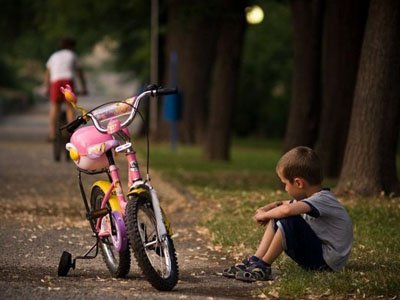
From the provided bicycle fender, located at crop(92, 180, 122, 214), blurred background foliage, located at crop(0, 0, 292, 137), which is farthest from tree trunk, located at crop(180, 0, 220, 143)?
bicycle fender, located at crop(92, 180, 122, 214)

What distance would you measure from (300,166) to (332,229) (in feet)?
1.65

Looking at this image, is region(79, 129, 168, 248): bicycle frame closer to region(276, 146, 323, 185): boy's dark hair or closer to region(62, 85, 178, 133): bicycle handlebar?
region(62, 85, 178, 133): bicycle handlebar

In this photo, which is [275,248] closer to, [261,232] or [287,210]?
[287,210]

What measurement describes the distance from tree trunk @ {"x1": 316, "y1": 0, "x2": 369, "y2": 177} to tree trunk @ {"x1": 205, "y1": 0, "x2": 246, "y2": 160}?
13.4ft

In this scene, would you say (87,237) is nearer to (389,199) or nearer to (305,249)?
(305,249)

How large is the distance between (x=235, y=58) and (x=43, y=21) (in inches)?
537

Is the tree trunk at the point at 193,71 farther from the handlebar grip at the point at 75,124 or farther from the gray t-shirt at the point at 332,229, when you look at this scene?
the gray t-shirt at the point at 332,229

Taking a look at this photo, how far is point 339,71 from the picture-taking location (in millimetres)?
18766

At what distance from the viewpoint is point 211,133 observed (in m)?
24.6

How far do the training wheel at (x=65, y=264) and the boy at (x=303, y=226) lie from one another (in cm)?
112

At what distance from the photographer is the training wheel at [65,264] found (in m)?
8.67

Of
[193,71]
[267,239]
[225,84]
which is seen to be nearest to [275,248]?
[267,239]

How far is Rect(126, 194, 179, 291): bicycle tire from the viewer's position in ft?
26.0

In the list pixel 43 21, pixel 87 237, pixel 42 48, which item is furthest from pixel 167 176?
pixel 42 48
